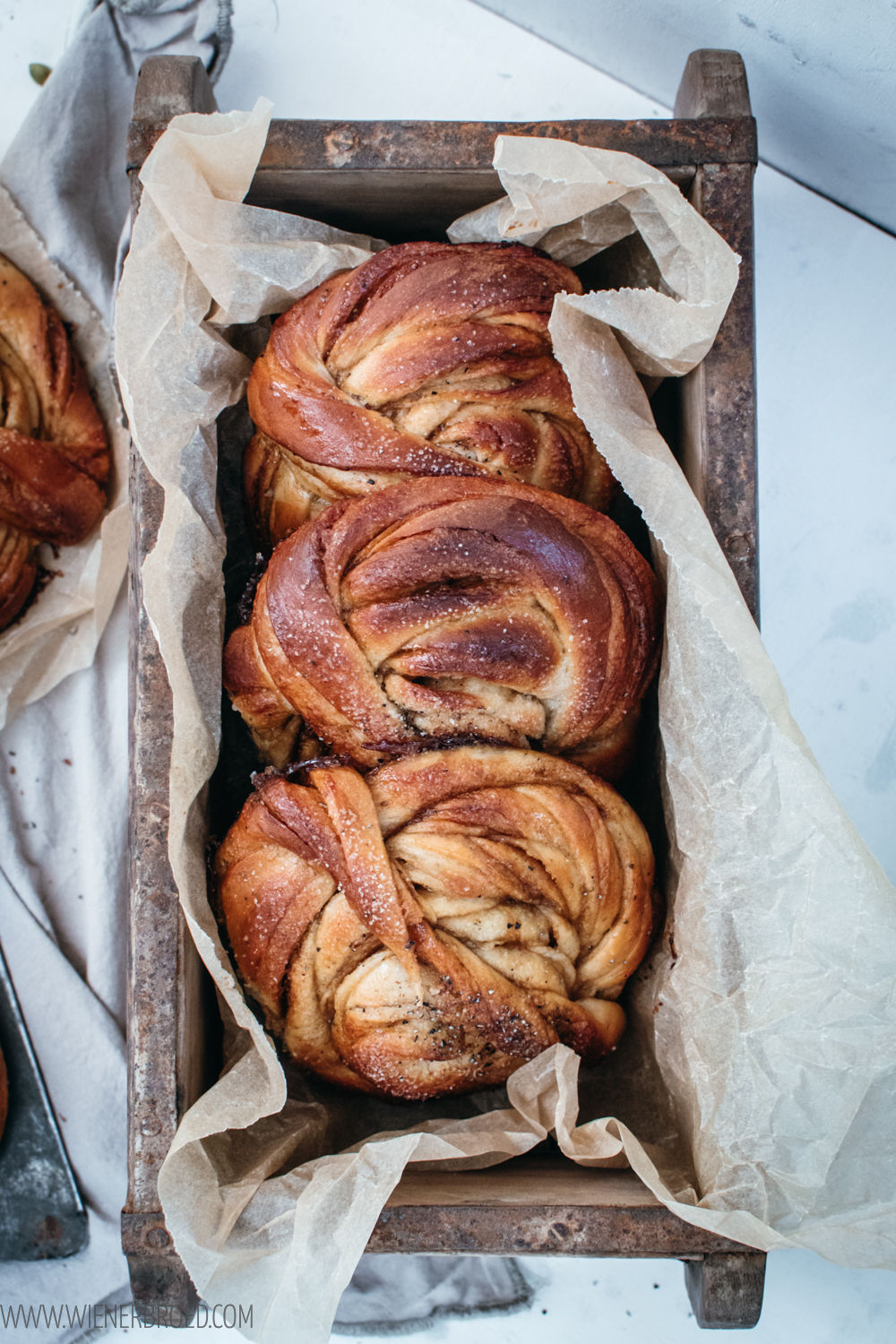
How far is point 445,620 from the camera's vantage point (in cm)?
109

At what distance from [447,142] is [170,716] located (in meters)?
0.73

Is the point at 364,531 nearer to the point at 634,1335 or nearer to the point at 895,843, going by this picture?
the point at 895,843

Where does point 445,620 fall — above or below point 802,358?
below

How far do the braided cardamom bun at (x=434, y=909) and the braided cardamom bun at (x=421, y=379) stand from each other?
1.10 feet

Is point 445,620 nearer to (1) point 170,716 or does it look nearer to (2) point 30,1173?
(1) point 170,716

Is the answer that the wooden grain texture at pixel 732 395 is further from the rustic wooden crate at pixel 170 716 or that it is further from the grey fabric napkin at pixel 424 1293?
the grey fabric napkin at pixel 424 1293

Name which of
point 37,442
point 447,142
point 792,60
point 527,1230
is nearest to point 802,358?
point 792,60

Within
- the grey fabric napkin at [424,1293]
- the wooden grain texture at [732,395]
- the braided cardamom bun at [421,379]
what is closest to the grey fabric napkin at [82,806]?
the grey fabric napkin at [424,1293]

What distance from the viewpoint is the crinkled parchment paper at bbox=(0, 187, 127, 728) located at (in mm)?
1629

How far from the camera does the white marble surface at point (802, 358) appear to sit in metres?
1.60

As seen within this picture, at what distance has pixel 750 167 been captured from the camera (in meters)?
1.19

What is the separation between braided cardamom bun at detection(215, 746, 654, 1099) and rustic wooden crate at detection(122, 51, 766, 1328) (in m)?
0.10

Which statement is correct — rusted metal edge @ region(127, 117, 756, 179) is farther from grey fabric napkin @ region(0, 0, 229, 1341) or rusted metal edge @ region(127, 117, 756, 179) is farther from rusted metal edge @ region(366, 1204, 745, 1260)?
rusted metal edge @ region(366, 1204, 745, 1260)

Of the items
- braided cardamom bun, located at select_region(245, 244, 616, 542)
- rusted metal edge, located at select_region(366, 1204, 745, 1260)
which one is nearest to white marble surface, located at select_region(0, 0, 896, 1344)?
braided cardamom bun, located at select_region(245, 244, 616, 542)
